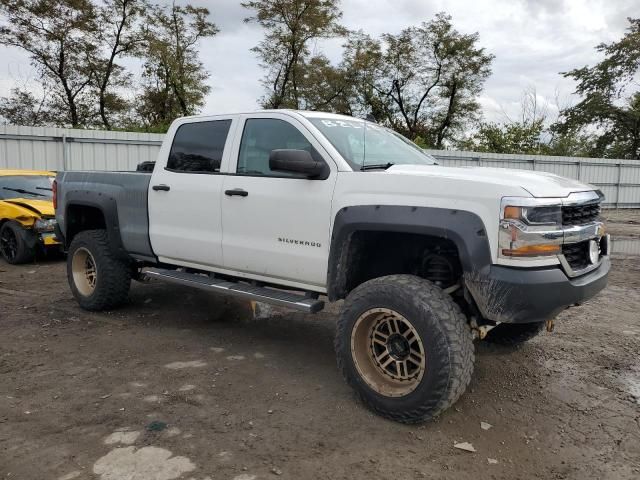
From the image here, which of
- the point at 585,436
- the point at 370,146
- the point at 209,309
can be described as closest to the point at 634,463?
the point at 585,436

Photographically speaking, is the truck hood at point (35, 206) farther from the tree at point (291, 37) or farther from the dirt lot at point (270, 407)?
the tree at point (291, 37)

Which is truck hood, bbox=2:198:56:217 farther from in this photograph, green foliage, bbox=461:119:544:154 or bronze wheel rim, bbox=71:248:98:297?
green foliage, bbox=461:119:544:154

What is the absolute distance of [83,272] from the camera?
6.11 m

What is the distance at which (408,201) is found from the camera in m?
→ 3.44

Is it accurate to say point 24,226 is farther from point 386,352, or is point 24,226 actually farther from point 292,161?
point 386,352

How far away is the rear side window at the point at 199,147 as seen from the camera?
4746 millimetres

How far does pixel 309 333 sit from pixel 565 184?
280cm

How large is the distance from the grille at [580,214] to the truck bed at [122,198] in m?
3.69

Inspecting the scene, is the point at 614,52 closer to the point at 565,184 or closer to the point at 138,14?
the point at 138,14

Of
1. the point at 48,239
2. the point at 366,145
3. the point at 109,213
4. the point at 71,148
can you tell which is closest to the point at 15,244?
the point at 48,239

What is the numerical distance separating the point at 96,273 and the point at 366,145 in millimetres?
3277

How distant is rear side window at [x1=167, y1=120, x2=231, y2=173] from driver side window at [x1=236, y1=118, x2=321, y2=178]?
0.85 feet

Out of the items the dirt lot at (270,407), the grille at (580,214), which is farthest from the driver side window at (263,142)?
the grille at (580,214)

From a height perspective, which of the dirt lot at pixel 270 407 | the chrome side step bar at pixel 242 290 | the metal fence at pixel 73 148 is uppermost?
the metal fence at pixel 73 148
